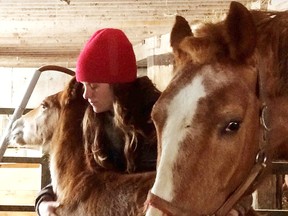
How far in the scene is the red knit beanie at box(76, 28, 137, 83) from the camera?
2.04m

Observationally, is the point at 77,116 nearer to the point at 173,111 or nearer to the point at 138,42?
the point at 173,111

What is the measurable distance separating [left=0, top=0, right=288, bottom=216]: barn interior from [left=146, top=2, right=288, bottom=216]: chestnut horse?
1583mm

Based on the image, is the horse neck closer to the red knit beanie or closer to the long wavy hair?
the long wavy hair

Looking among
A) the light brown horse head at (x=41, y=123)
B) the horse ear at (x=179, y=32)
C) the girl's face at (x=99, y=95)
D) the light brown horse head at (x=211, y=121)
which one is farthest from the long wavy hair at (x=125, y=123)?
the light brown horse head at (x=211, y=121)

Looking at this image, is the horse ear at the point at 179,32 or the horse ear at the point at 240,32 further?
the horse ear at the point at 179,32

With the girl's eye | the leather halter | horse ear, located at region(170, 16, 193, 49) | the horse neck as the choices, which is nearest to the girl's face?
the girl's eye

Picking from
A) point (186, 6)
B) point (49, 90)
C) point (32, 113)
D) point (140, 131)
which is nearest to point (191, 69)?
point (140, 131)

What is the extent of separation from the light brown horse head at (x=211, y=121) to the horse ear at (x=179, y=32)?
0.14 m

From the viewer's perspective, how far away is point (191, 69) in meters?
1.45

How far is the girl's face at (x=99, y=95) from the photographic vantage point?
2.06 meters

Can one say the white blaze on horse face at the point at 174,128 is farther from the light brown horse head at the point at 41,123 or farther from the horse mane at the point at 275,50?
the light brown horse head at the point at 41,123

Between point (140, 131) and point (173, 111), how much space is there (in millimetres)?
737

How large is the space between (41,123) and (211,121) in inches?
58.4

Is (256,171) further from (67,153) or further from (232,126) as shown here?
(67,153)
